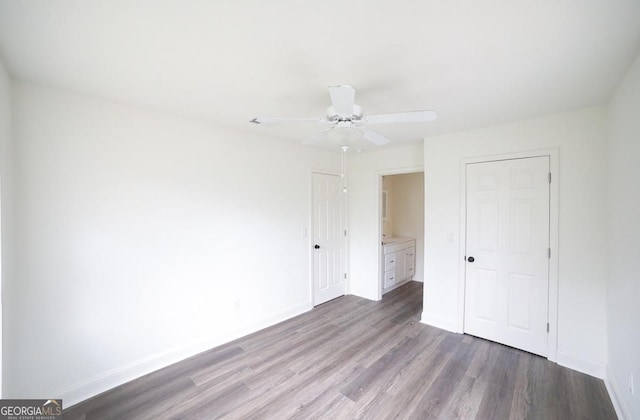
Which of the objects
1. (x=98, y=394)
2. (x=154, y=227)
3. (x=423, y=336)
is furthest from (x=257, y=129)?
(x=423, y=336)

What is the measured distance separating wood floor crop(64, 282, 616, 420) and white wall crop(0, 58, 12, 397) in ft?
3.37

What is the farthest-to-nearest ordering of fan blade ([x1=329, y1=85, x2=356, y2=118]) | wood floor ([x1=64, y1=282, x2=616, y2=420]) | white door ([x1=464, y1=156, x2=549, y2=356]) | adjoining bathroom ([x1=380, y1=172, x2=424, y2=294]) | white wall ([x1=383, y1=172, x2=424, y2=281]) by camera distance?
white wall ([x1=383, y1=172, x2=424, y2=281]) < adjoining bathroom ([x1=380, y1=172, x2=424, y2=294]) < white door ([x1=464, y1=156, x2=549, y2=356]) < wood floor ([x1=64, y1=282, x2=616, y2=420]) < fan blade ([x1=329, y1=85, x2=356, y2=118])

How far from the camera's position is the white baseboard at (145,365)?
1.96m

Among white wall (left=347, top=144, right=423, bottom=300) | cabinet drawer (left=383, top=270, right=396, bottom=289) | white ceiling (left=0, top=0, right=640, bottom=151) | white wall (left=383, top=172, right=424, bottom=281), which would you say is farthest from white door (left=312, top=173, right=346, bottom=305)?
white ceiling (left=0, top=0, right=640, bottom=151)

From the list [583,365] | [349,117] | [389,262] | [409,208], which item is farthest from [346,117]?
[409,208]

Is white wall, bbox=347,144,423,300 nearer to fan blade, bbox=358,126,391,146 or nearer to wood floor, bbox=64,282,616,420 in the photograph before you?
wood floor, bbox=64,282,616,420

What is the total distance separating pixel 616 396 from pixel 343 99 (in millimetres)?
2927

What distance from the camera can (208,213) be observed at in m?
2.68

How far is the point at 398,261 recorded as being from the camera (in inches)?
183

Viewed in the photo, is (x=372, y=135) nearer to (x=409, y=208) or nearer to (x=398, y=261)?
(x=398, y=261)

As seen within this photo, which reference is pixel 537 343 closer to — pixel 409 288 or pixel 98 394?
pixel 409 288

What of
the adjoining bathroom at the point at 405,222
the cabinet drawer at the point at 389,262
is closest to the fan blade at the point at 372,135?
the cabinet drawer at the point at 389,262

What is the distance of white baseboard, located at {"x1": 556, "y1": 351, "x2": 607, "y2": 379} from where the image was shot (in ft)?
7.27

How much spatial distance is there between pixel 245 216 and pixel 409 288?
11.0ft
